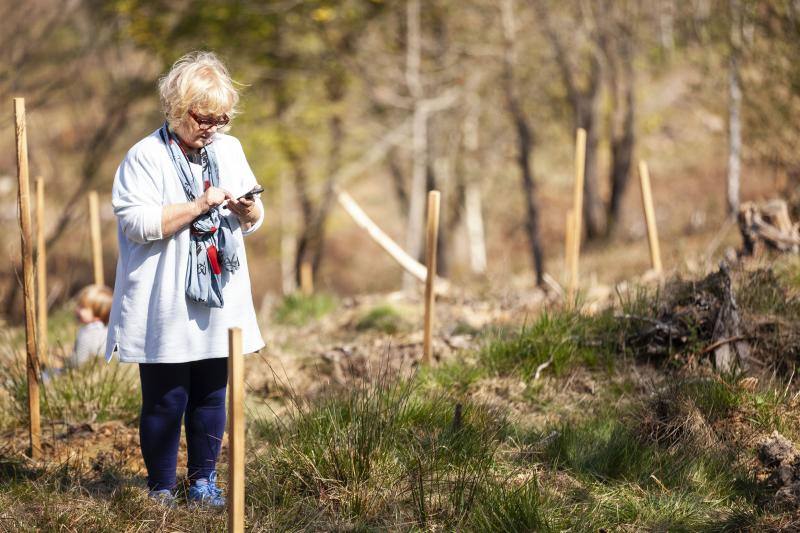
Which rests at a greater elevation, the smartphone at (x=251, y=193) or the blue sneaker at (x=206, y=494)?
the smartphone at (x=251, y=193)

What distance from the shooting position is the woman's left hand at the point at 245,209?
324 cm

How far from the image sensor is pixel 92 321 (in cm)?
573

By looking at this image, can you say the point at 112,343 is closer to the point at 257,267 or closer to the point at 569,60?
the point at 569,60

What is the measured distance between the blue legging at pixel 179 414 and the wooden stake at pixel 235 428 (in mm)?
748

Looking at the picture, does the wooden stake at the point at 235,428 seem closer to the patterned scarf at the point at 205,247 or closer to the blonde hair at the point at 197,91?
the patterned scarf at the point at 205,247

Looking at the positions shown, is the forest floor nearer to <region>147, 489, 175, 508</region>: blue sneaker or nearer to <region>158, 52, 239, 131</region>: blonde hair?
<region>147, 489, 175, 508</region>: blue sneaker

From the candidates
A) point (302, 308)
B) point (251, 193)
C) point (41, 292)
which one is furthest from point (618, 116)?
point (251, 193)

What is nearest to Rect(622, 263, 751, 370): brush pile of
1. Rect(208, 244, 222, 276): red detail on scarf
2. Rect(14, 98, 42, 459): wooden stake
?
Rect(208, 244, 222, 276): red detail on scarf

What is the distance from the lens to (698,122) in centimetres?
2477

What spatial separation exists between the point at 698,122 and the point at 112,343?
2382 centimetres

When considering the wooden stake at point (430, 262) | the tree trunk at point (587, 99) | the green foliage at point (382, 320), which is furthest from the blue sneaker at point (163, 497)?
the tree trunk at point (587, 99)

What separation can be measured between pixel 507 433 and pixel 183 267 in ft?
5.31

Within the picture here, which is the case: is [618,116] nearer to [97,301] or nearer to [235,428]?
[97,301]

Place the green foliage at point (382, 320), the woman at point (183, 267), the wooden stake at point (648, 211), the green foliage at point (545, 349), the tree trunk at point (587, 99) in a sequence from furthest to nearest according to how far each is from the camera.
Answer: the tree trunk at point (587, 99)
the green foliage at point (382, 320)
the wooden stake at point (648, 211)
the green foliage at point (545, 349)
the woman at point (183, 267)
